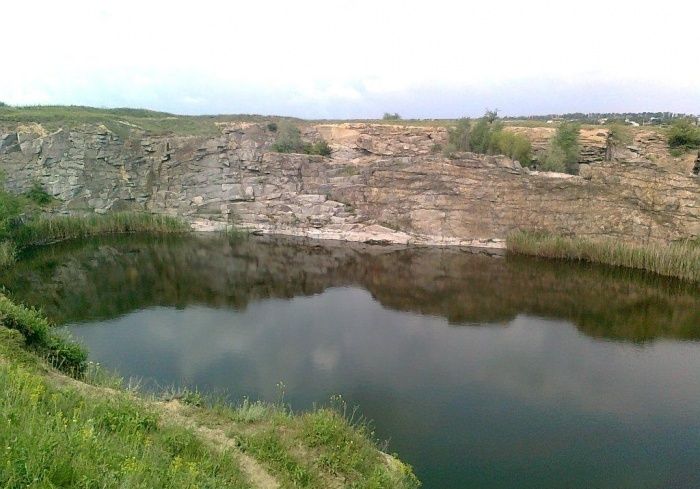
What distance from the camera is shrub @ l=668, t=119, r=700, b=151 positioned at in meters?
33.8

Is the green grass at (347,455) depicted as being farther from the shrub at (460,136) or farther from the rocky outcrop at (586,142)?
the rocky outcrop at (586,142)

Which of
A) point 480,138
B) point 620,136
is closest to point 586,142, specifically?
point 620,136

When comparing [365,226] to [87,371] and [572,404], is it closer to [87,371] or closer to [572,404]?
[572,404]

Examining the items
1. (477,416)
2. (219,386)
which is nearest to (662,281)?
(477,416)

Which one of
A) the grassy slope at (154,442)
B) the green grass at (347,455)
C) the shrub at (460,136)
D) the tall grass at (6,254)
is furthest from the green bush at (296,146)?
the green grass at (347,455)

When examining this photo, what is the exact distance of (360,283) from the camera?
25219 mm

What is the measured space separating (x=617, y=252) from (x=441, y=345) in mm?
14464

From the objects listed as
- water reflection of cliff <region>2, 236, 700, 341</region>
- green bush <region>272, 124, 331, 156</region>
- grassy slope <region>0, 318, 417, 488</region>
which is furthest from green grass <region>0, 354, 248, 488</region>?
green bush <region>272, 124, 331, 156</region>

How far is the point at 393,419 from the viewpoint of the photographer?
469 inches

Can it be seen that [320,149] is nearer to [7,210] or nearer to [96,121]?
[96,121]

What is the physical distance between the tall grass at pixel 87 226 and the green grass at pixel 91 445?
964 inches

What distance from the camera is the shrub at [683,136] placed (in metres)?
33.8

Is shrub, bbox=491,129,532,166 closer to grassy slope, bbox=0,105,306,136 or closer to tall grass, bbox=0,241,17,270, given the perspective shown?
grassy slope, bbox=0,105,306,136

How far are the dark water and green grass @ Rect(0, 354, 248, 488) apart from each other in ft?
15.9
